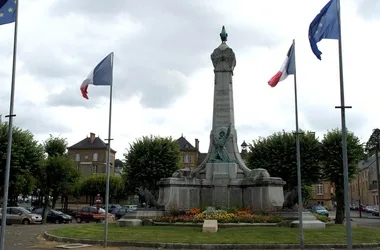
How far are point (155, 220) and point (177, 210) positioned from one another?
7.83ft

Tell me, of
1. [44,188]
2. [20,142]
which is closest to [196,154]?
[44,188]

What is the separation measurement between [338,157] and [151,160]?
17685 mm

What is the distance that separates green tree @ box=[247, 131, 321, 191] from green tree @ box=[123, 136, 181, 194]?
28.6ft

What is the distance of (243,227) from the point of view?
2291 cm

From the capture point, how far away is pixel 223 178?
2867 cm

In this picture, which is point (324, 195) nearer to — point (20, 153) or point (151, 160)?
point (151, 160)

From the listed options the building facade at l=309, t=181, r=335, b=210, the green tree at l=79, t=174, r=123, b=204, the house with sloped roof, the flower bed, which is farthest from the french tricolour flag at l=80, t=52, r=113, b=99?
the building facade at l=309, t=181, r=335, b=210

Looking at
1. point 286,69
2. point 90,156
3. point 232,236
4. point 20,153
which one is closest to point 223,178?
point 232,236

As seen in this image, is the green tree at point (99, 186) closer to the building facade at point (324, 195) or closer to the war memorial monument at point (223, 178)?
the building facade at point (324, 195)

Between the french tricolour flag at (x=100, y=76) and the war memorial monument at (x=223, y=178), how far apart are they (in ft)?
36.6

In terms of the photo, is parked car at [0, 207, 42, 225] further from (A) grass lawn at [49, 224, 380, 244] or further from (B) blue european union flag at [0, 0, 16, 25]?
(B) blue european union flag at [0, 0, 16, 25]

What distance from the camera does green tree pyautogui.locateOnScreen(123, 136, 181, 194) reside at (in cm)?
4509

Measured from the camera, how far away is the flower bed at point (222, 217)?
936 inches

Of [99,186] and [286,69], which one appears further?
[99,186]
